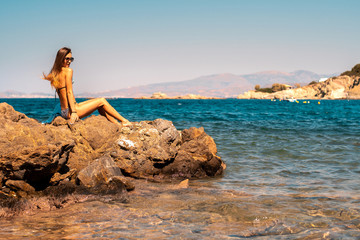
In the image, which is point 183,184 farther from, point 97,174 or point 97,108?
point 97,108

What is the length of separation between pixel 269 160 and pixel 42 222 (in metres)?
7.19

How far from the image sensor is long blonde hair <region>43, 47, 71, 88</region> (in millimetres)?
7559

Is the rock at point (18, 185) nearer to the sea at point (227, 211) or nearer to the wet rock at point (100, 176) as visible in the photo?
the sea at point (227, 211)

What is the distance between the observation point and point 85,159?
23.6 ft

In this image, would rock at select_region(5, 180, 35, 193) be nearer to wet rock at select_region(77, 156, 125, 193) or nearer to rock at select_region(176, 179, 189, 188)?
wet rock at select_region(77, 156, 125, 193)

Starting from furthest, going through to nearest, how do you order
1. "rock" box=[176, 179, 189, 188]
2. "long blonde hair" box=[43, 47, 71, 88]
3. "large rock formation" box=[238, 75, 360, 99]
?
"large rock formation" box=[238, 75, 360, 99] → "long blonde hair" box=[43, 47, 71, 88] → "rock" box=[176, 179, 189, 188]

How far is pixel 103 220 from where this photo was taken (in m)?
4.73

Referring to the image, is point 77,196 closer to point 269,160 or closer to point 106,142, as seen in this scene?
point 106,142

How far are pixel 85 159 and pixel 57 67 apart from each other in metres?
2.19

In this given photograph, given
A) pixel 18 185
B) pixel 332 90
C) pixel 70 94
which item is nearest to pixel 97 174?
pixel 18 185

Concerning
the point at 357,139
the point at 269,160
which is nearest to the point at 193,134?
the point at 269,160

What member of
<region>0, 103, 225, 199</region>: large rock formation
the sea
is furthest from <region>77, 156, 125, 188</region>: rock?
the sea

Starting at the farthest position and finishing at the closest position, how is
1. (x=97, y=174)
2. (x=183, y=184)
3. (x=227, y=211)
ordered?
(x=183, y=184), (x=97, y=174), (x=227, y=211)

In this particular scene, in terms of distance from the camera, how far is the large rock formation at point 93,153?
5.54 metres
